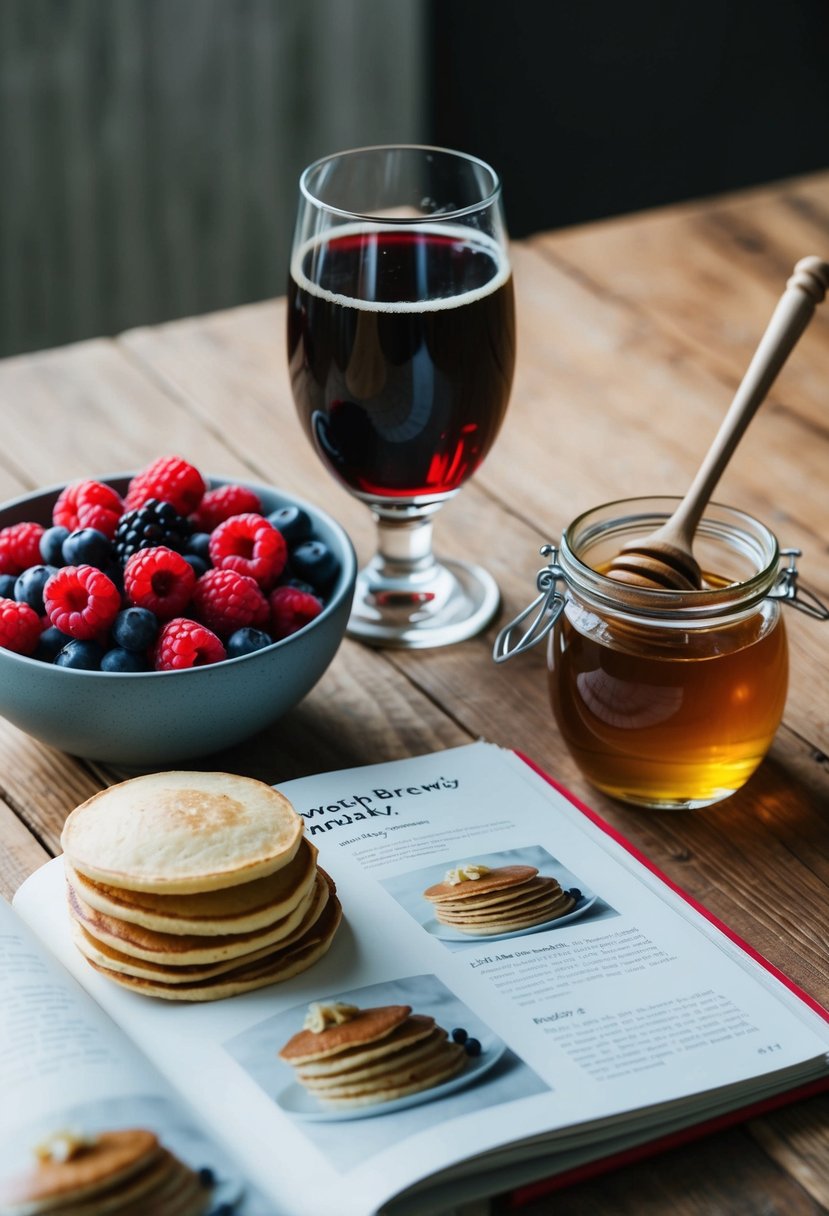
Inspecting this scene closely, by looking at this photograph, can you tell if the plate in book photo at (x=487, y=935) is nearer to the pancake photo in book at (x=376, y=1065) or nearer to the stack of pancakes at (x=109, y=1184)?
the pancake photo in book at (x=376, y=1065)

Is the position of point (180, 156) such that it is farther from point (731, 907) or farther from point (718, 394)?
point (731, 907)

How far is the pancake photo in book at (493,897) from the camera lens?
82 cm

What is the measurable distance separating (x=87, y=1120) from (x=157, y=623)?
353 millimetres

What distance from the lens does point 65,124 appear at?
2906 millimetres

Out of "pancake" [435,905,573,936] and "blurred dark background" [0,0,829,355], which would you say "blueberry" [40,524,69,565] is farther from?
"blurred dark background" [0,0,829,355]

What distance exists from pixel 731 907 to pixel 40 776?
0.46m

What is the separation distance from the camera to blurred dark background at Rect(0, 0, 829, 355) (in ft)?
9.57

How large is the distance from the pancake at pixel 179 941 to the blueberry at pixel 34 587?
0.83ft

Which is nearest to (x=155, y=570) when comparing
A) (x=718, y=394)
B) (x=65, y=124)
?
(x=718, y=394)

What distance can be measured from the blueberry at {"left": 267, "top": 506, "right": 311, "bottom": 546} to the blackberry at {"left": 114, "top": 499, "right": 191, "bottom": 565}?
78mm

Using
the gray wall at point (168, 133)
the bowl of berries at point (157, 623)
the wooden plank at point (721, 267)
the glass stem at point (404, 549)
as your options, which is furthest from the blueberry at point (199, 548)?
the gray wall at point (168, 133)

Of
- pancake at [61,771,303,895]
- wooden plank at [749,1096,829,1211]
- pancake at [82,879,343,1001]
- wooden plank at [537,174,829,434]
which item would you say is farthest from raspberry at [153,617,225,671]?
wooden plank at [537,174,829,434]

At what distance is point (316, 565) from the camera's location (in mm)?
1014

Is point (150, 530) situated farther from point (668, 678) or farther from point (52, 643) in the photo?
point (668, 678)
